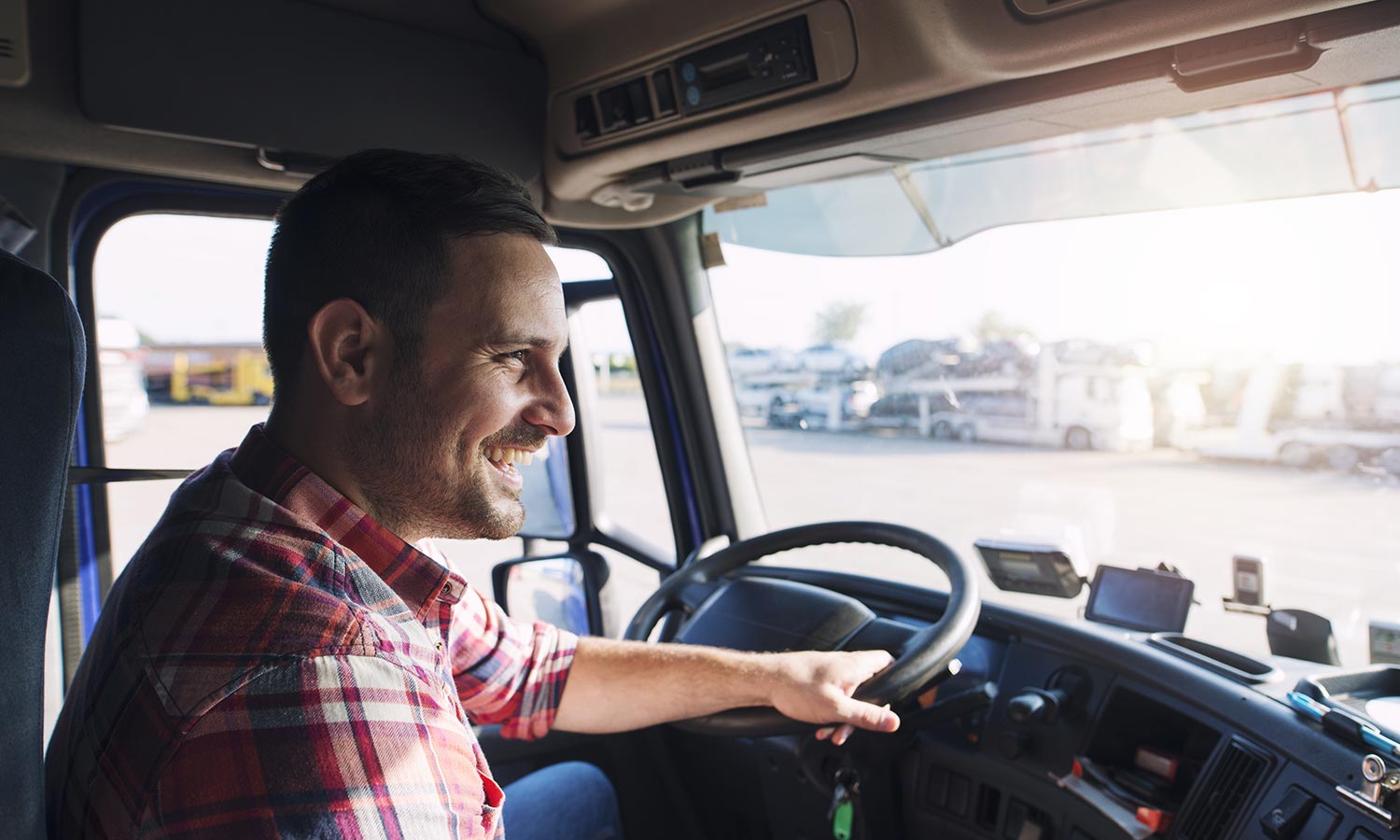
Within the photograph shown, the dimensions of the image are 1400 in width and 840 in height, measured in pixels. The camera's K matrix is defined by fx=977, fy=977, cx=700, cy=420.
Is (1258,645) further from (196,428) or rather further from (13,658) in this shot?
(196,428)

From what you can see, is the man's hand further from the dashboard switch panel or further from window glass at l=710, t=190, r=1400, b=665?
the dashboard switch panel

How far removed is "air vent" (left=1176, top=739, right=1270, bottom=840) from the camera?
1.62 meters

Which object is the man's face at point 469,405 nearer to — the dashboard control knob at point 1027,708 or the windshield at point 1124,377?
the dashboard control knob at point 1027,708

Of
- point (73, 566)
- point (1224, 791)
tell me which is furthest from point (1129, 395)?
point (73, 566)

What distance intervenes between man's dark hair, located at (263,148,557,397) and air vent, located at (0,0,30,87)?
0.82 metres

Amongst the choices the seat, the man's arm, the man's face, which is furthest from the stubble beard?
the man's arm

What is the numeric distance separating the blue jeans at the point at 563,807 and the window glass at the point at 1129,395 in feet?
2.68

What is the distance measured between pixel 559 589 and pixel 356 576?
205 centimetres

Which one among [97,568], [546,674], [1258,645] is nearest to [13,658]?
[546,674]

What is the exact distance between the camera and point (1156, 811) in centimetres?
172

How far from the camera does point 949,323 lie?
2.39 m

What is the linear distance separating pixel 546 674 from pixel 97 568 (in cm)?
114

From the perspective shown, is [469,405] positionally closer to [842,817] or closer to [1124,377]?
[842,817]

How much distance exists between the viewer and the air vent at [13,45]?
1.76m
